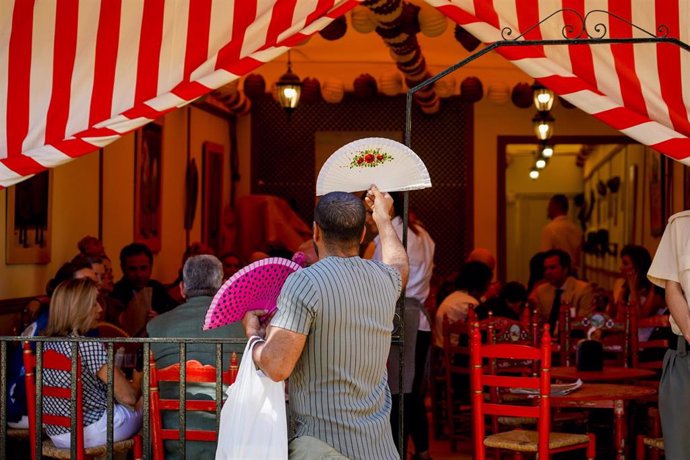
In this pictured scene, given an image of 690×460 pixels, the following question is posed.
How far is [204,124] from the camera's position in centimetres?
1187

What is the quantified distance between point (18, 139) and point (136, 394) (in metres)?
1.26

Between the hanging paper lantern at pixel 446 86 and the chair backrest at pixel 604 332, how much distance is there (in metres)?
4.07

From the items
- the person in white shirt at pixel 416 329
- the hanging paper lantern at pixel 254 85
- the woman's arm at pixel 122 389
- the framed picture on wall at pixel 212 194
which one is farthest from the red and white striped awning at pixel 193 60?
the framed picture on wall at pixel 212 194

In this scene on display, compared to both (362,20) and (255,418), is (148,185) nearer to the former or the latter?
(362,20)

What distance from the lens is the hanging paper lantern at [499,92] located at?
11.3 meters

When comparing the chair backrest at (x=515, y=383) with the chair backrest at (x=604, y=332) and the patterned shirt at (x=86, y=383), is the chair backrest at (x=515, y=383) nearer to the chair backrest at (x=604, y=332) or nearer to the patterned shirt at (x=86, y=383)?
the patterned shirt at (x=86, y=383)

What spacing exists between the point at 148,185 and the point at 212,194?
7.33 ft

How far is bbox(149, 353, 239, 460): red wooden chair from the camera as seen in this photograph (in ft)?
13.9

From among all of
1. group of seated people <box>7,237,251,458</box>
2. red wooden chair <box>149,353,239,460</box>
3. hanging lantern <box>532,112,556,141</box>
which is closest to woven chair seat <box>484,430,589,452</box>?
group of seated people <box>7,237,251,458</box>

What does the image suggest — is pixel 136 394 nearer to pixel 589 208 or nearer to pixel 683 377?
pixel 683 377

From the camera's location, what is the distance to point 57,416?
488 cm

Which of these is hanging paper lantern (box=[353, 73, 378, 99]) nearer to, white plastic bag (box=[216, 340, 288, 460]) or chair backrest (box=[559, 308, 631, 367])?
chair backrest (box=[559, 308, 631, 367])

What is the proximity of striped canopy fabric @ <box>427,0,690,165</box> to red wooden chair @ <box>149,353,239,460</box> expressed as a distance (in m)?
1.66

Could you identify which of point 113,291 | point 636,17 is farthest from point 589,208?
point 636,17
